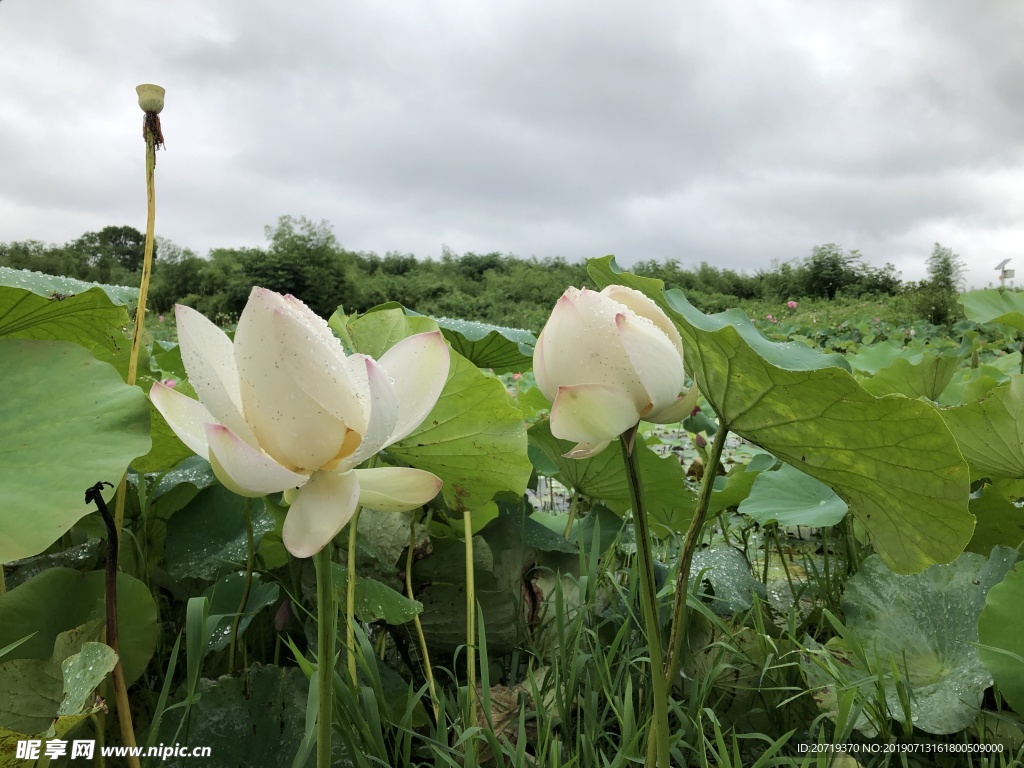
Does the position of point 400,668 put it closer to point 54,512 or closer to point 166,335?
point 54,512

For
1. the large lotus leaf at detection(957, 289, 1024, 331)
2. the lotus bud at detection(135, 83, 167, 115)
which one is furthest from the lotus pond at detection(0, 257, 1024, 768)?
the large lotus leaf at detection(957, 289, 1024, 331)

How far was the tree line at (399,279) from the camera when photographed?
671 inches

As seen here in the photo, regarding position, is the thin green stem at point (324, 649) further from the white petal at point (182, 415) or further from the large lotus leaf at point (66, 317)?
the large lotus leaf at point (66, 317)

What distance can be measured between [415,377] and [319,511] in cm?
9

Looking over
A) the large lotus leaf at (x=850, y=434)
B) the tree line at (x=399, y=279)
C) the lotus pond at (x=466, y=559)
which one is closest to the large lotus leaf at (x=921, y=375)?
the lotus pond at (x=466, y=559)

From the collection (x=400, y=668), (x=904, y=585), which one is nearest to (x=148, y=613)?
(x=400, y=668)

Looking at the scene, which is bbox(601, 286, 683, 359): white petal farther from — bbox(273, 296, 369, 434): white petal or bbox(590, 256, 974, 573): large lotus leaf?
bbox(273, 296, 369, 434): white petal

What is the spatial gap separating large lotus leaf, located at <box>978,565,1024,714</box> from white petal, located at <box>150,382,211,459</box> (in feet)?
2.13

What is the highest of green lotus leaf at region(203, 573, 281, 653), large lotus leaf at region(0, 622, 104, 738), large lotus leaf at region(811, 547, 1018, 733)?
large lotus leaf at region(0, 622, 104, 738)

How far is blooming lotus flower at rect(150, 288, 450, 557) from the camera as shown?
31 cm

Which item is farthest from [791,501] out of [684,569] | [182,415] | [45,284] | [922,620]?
[45,284]

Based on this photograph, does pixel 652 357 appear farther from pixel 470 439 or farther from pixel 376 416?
pixel 470 439

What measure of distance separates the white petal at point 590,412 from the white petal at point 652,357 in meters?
0.02

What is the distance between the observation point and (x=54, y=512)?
0.42 meters
